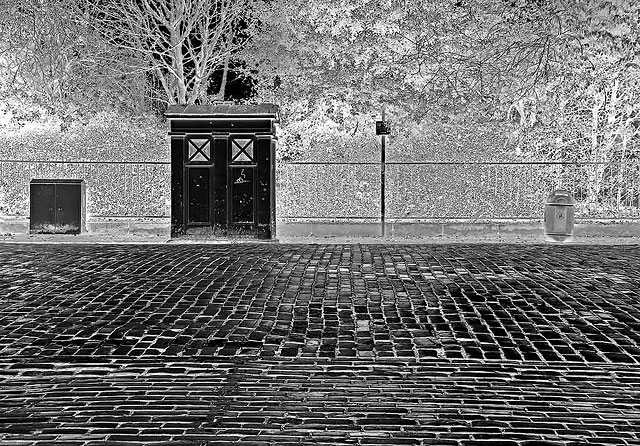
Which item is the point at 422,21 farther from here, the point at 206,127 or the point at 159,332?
the point at 159,332

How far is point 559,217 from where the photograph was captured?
18.9m

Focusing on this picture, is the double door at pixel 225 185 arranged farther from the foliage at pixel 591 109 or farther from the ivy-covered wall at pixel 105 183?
the foliage at pixel 591 109

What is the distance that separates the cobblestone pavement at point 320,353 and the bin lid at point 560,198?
280 inches

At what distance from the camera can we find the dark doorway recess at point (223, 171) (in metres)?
17.1

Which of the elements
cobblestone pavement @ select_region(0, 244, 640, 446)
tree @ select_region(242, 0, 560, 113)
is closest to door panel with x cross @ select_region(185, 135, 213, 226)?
cobblestone pavement @ select_region(0, 244, 640, 446)

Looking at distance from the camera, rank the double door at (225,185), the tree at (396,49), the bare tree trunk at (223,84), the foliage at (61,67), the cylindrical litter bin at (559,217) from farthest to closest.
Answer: the bare tree trunk at (223,84) → the tree at (396,49) → the foliage at (61,67) → the cylindrical litter bin at (559,217) → the double door at (225,185)

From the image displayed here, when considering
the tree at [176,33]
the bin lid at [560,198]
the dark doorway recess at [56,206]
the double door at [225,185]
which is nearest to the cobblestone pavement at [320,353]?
the double door at [225,185]

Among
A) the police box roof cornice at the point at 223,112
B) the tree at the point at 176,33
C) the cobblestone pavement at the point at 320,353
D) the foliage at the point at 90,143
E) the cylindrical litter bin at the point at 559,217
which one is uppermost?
the tree at the point at 176,33

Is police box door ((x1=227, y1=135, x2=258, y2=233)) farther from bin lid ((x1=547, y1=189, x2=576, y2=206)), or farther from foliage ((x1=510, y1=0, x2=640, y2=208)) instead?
foliage ((x1=510, y1=0, x2=640, y2=208))

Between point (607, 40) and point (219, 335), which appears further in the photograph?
point (607, 40)

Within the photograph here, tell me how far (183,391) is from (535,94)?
18.8 meters

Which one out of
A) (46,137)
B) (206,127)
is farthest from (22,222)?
(206,127)

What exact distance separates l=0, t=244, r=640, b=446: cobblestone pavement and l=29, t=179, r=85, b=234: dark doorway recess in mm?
7368

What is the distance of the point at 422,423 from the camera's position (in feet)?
16.4
